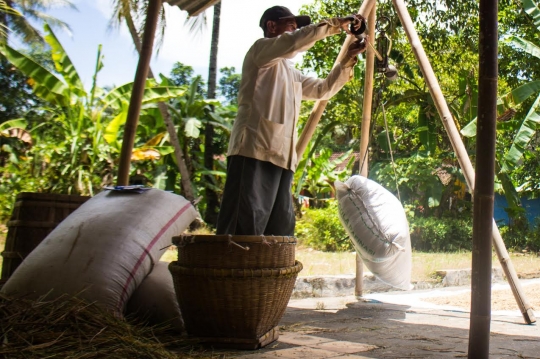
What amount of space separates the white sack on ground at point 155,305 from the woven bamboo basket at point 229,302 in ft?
0.67

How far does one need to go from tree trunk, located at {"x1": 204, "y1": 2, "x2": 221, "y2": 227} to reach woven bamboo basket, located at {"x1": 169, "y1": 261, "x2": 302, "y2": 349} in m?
8.20

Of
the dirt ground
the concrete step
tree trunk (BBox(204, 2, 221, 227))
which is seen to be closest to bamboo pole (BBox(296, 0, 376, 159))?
the concrete step

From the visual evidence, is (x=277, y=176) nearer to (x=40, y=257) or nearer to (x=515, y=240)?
(x=40, y=257)

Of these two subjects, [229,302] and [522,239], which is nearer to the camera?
[229,302]

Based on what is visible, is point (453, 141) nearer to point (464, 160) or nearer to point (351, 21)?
point (464, 160)

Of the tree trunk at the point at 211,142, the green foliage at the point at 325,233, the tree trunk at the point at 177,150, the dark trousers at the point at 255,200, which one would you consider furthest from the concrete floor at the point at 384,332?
the tree trunk at the point at 211,142

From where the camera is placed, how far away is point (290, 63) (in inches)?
129

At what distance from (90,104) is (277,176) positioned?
279 inches

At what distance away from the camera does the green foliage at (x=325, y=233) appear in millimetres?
10109

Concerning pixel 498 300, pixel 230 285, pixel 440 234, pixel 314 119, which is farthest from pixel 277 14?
pixel 440 234

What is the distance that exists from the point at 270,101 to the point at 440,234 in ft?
30.3

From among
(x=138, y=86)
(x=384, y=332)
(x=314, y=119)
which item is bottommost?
(x=384, y=332)

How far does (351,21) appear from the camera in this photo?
120 inches

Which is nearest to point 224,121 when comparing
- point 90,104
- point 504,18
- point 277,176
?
point 90,104
